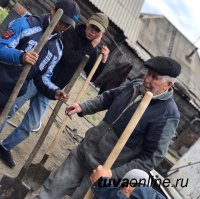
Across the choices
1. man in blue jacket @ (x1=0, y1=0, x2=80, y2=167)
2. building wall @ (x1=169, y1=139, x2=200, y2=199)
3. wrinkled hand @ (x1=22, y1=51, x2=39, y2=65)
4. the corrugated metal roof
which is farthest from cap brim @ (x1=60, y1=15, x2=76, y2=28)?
the corrugated metal roof

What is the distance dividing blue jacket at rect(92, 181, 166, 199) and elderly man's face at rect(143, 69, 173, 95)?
85 cm

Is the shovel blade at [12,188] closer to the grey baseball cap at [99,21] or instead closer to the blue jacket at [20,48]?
the blue jacket at [20,48]

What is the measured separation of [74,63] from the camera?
486 cm

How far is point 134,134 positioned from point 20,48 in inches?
52.1

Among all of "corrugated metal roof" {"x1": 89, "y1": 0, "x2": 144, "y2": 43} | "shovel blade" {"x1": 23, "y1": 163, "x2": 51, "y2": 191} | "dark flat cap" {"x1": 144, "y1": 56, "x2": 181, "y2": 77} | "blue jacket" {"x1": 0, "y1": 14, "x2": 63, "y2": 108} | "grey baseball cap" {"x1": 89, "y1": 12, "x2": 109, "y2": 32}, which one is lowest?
"corrugated metal roof" {"x1": 89, "y1": 0, "x2": 144, "y2": 43}

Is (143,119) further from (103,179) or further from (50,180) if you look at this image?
(50,180)

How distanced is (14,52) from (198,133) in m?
11.9

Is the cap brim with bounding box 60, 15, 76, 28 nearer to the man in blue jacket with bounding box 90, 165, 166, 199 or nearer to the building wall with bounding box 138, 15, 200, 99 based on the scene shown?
the man in blue jacket with bounding box 90, 165, 166, 199

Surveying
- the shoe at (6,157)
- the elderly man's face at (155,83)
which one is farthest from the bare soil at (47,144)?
the elderly man's face at (155,83)

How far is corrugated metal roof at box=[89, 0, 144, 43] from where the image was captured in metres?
14.4

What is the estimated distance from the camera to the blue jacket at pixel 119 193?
2.52 meters

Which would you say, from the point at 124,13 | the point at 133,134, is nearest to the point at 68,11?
the point at 133,134

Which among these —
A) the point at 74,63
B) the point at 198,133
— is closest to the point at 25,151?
the point at 74,63

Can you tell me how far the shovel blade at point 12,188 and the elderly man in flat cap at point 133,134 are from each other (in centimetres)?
54
